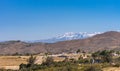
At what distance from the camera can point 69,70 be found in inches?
2431

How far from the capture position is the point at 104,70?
63188mm

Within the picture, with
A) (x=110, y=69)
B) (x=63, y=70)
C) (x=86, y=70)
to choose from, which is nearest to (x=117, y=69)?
(x=110, y=69)

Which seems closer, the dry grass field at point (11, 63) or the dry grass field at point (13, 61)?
the dry grass field at point (11, 63)

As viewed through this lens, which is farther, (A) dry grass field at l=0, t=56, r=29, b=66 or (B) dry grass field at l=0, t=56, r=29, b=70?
(A) dry grass field at l=0, t=56, r=29, b=66

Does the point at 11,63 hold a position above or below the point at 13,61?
below

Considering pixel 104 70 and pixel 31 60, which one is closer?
pixel 104 70

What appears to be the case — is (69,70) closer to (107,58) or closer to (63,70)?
(63,70)

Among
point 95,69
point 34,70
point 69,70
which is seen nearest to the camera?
point 95,69

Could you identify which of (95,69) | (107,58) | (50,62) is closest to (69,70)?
(95,69)

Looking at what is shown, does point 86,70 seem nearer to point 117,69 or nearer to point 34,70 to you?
point 117,69

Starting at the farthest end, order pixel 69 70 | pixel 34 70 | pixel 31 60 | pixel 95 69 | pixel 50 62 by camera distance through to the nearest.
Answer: pixel 31 60, pixel 50 62, pixel 34 70, pixel 69 70, pixel 95 69

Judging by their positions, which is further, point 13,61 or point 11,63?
point 13,61

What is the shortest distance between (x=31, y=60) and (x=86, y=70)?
4379cm

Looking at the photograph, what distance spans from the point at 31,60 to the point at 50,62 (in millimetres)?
13433
